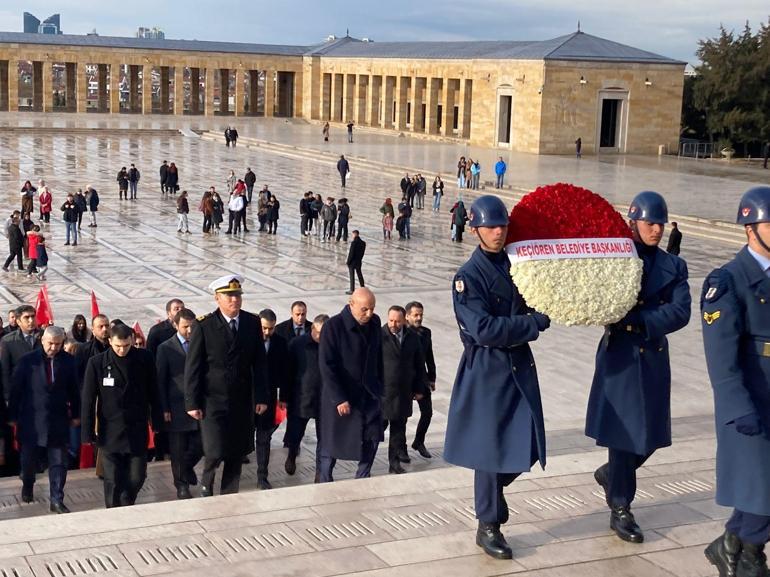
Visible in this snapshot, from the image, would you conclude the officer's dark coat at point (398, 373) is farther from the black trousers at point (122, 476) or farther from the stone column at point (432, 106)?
the stone column at point (432, 106)

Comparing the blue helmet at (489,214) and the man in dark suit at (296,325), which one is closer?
the blue helmet at (489,214)

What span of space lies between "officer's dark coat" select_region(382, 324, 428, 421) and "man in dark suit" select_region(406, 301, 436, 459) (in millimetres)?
180

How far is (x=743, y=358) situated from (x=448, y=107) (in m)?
49.5

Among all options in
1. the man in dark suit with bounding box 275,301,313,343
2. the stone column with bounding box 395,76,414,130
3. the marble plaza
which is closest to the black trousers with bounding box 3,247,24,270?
the marble plaza

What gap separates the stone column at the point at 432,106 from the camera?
5238cm

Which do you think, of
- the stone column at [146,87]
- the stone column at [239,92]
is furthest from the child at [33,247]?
the stone column at [239,92]

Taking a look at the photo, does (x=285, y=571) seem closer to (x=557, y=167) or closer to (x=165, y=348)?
(x=165, y=348)

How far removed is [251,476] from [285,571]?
3529 mm

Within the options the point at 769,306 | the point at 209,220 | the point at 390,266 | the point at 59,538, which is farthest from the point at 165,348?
the point at 209,220

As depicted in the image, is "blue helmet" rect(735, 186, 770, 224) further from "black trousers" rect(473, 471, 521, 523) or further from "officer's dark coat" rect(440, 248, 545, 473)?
"black trousers" rect(473, 471, 521, 523)

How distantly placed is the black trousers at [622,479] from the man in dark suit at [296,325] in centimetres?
353

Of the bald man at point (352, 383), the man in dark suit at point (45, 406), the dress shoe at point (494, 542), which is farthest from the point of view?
the man in dark suit at point (45, 406)

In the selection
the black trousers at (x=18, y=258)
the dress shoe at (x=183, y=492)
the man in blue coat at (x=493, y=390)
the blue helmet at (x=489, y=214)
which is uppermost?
the blue helmet at (x=489, y=214)

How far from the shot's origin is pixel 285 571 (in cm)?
439
